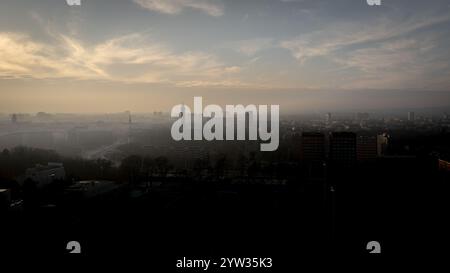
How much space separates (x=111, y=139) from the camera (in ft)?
54.2

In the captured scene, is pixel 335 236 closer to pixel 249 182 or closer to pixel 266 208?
pixel 266 208

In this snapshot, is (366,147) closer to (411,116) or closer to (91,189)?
(91,189)

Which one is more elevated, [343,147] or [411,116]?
[411,116]

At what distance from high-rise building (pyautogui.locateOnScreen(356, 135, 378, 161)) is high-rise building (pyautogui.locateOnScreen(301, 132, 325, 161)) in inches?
37.3

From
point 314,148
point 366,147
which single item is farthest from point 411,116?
point 314,148

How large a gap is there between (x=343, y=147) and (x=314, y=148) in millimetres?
601

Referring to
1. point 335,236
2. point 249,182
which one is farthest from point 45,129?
point 335,236

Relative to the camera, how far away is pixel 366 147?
28.0 feet

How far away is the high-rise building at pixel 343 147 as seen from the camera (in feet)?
25.8

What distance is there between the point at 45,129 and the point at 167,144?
6.72m

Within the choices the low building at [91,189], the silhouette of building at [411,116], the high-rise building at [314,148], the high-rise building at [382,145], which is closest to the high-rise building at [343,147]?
the high-rise building at [314,148]

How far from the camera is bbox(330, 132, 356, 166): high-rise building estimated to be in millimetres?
7855
